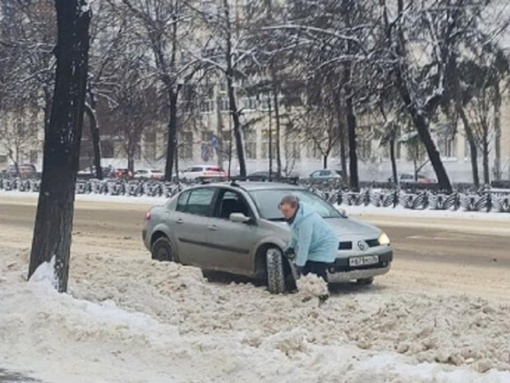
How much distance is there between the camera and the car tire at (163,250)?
42.7 feet

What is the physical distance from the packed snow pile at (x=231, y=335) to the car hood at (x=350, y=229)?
1405 mm

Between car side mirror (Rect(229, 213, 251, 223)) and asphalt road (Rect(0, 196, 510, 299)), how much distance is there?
228 cm

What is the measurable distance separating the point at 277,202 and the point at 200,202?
134 centimetres

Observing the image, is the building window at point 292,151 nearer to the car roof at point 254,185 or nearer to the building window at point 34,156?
the building window at point 34,156

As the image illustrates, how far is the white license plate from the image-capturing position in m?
11.1

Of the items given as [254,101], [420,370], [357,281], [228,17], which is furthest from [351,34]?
[420,370]

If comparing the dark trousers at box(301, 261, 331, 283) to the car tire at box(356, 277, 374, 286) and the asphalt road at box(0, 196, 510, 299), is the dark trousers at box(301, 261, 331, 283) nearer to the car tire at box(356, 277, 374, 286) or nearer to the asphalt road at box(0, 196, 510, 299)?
the car tire at box(356, 277, 374, 286)

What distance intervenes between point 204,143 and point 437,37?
143 ft

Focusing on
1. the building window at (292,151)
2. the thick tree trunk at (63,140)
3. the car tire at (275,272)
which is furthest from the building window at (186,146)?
the thick tree trunk at (63,140)

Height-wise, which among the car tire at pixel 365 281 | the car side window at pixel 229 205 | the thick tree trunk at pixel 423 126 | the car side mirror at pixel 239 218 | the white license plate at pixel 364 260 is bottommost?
the car tire at pixel 365 281

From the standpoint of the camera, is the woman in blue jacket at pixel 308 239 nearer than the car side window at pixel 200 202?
Yes

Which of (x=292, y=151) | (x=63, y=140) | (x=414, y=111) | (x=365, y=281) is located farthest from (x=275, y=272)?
(x=292, y=151)

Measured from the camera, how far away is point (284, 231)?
11.1 m

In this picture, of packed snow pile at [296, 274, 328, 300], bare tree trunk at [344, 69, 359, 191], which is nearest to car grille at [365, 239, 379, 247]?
packed snow pile at [296, 274, 328, 300]
